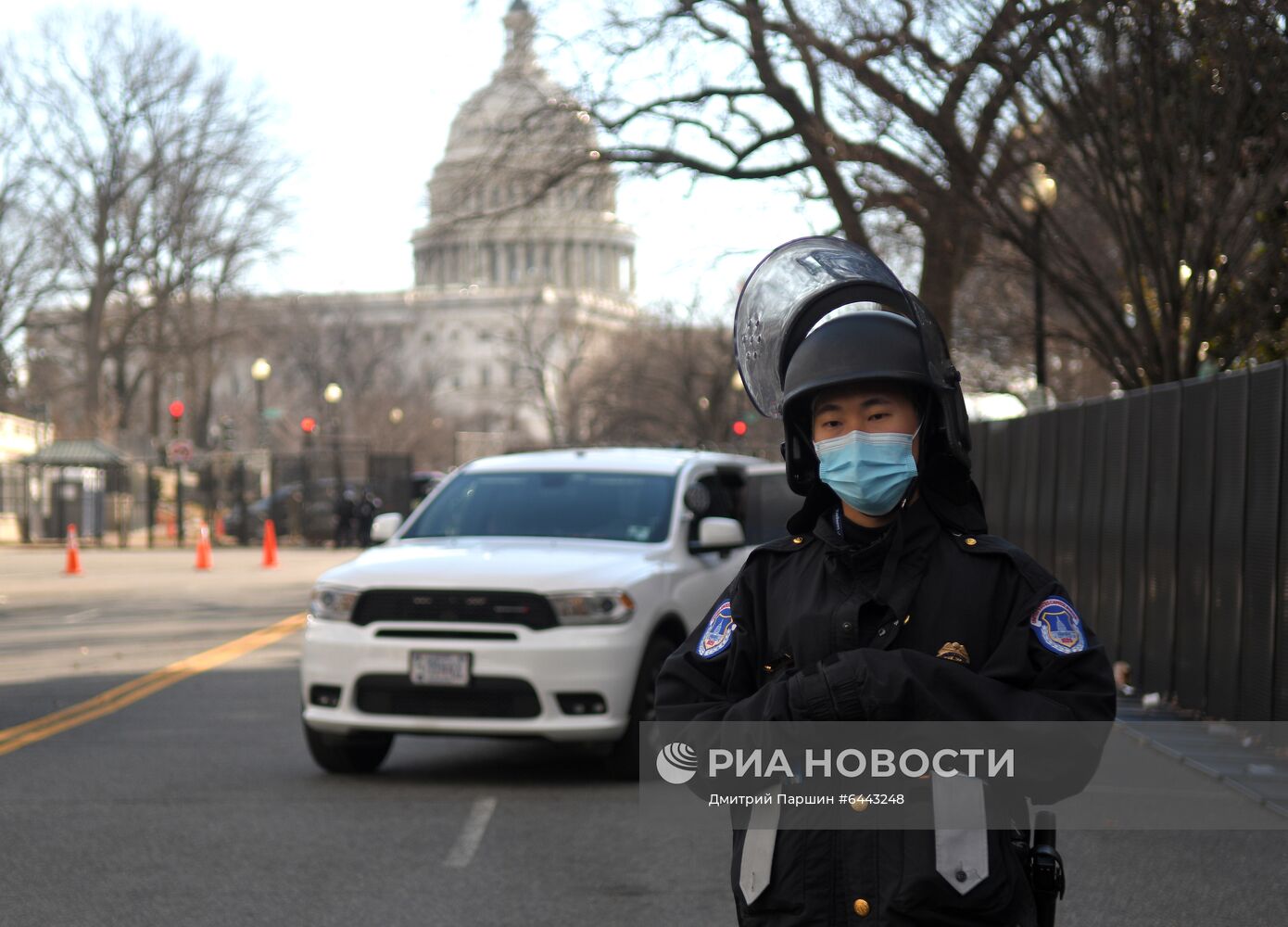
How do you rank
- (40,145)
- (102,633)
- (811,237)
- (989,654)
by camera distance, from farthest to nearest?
(40,145) < (102,633) < (811,237) < (989,654)

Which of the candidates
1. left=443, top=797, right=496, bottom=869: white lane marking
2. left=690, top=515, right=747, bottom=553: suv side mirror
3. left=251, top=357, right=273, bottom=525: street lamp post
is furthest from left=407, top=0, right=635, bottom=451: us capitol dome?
left=443, top=797, right=496, bottom=869: white lane marking

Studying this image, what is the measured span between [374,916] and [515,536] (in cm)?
431

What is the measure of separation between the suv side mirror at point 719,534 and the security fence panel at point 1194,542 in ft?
10.3

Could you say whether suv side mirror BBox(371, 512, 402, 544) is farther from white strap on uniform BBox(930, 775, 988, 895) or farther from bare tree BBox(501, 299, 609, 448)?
bare tree BBox(501, 299, 609, 448)

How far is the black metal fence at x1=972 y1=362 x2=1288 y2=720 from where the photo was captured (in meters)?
10.5

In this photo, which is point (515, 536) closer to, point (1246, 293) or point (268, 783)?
point (268, 783)

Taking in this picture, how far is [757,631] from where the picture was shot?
315 cm

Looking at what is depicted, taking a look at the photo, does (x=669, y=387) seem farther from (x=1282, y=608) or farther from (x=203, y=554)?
(x=1282, y=608)

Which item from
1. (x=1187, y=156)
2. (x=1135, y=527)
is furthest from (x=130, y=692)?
(x=1187, y=156)

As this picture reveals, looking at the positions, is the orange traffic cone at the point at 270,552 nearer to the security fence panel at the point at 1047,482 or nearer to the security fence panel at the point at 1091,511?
the security fence panel at the point at 1047,482

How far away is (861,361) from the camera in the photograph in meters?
3.12

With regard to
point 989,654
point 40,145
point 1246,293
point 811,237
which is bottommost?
point 989,654

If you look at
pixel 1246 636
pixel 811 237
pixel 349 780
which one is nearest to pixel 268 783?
pixel 349 780

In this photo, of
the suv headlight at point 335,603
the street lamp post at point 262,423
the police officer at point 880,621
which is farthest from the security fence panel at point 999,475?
the street lamp post at point 262,423
